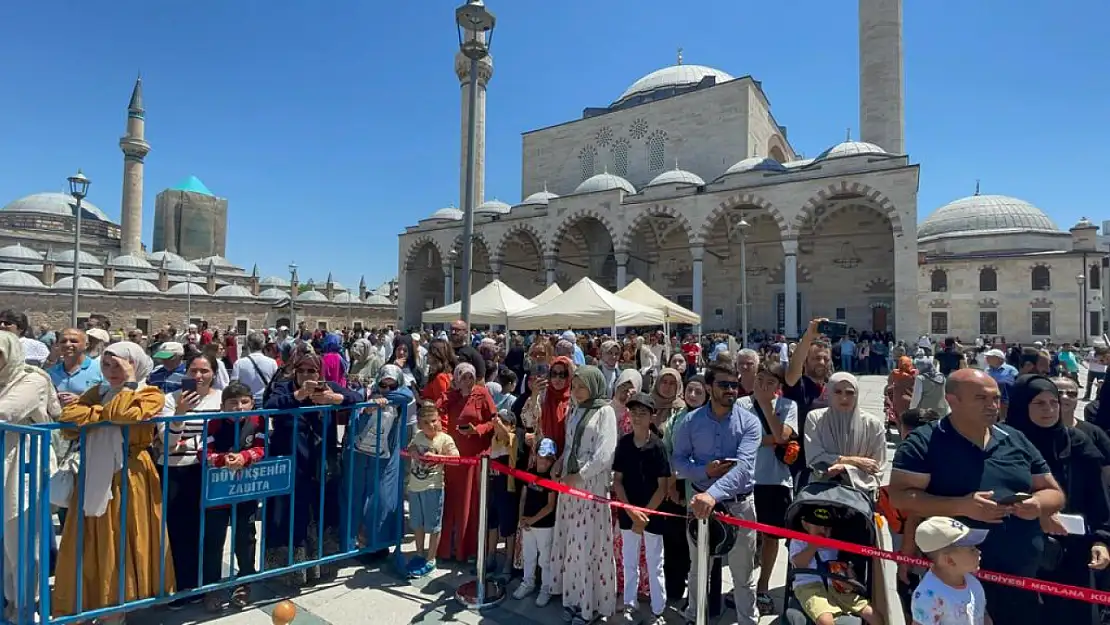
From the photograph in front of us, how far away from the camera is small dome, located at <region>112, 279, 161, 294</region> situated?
27.7 metres

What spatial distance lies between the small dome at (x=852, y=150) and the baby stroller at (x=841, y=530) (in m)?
18.4

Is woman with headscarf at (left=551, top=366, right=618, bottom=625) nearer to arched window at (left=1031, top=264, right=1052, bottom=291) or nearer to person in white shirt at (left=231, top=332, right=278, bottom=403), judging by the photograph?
person in white shirt at (left=231, top=332, right=278, bottom=403)

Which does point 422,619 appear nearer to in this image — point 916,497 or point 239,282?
point 916,497

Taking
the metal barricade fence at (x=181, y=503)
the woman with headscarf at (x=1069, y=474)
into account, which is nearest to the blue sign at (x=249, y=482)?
the metal barricade fence at (x=181, y=503)

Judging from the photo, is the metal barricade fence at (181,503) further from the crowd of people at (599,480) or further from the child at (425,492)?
the child at (425,492)

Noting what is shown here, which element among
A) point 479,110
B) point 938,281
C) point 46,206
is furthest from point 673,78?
point 46,206

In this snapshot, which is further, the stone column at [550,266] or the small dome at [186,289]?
the small dome at [186,289]

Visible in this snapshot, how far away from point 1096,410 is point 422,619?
4.12 meters

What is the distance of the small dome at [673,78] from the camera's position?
29.4 metres

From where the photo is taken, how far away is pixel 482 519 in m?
3.21

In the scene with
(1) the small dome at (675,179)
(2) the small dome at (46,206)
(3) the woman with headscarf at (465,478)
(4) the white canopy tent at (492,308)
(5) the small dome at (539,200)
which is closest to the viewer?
(3) the woman with headscarf at (465,478)

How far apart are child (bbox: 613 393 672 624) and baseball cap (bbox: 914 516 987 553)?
3.96 ft

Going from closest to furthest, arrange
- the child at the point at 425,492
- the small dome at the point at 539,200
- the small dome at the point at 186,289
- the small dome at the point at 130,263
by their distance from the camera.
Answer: the child at the point at 425,492 → the small dome at the point at 539,200 → the small dome at the point at 186,289 → the small dome at the point at 130,263

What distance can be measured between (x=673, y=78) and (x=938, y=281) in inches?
623
